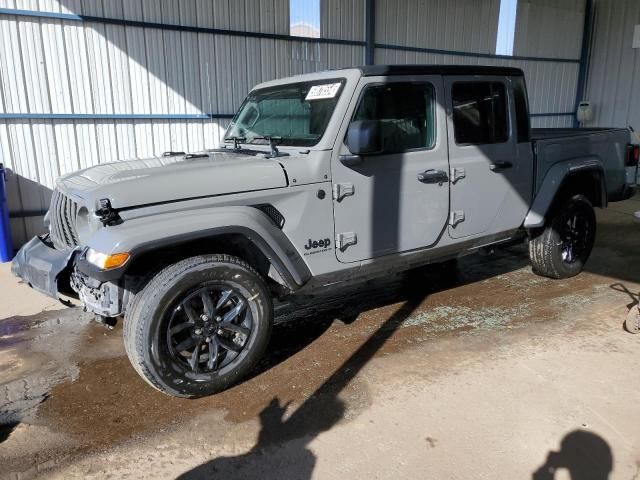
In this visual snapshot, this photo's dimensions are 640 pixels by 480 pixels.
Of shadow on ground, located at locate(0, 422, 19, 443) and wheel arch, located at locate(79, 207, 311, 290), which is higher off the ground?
wheel arch, located at locate(79, 207, 311, 290)

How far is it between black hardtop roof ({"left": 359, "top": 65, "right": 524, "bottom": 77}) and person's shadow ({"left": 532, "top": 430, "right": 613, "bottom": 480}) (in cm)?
254

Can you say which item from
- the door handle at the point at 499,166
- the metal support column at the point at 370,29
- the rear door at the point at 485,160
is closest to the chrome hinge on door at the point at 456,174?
the rear door at the point at 485,160

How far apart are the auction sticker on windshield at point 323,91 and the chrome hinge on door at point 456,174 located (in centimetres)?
110

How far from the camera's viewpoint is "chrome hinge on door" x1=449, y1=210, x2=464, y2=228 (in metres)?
4.01

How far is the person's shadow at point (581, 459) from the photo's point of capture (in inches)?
95.6

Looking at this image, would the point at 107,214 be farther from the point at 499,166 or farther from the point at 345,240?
the point at 499,166

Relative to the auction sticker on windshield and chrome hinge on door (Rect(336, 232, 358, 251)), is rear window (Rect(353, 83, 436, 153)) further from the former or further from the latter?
chrome hinge on door (Rect(336, 232, 358, 251))

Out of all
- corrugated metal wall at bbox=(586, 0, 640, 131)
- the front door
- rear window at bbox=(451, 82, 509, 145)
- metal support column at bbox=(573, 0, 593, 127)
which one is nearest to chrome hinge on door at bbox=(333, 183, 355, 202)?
the front door

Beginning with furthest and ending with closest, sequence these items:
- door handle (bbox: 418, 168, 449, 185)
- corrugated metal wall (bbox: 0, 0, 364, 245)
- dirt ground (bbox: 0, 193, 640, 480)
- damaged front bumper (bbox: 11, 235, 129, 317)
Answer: corrugated metal wall (bbox: 0, 0, 364, 245) < door handle (bbox: 418, 168, 449, 185) < damaged front bumper (bbox: 11, 235, 129, 317) < dirt ground (bbox: 0, 193, 640, 480)

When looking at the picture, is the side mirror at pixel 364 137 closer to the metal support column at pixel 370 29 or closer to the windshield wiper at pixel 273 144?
the windshield wiper at pixel 273 144

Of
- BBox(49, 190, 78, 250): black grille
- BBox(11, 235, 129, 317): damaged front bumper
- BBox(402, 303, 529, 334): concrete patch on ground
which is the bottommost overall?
BBox(402, 303, 529, 334): concrete patch on ground

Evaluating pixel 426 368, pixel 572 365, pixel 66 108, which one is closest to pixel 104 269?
pixel 426 368

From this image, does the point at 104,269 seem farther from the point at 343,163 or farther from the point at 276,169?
the point at 343,163

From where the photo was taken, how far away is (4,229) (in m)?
6.46
